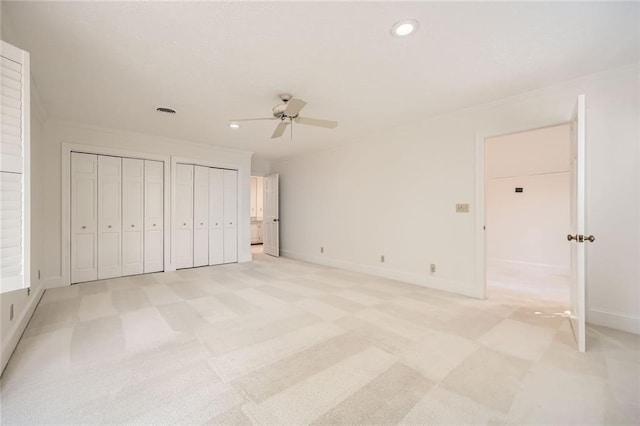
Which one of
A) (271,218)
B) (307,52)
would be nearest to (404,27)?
(307,52)

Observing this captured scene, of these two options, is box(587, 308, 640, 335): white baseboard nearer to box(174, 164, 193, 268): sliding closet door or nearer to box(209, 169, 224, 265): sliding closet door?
box(209, 169, 224, 265): sliding closet door

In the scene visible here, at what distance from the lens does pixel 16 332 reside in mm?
2281

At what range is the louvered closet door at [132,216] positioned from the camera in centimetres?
468

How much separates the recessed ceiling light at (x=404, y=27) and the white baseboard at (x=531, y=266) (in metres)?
5.50

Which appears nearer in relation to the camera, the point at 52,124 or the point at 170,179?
the point at 52,124

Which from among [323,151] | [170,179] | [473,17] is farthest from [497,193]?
[170,179]

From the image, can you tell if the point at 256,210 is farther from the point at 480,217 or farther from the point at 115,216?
the point at 480,217

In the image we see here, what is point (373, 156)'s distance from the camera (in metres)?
4.81

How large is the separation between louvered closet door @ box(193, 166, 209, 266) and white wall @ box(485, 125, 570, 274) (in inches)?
221

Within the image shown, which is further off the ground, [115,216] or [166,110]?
[166,110]

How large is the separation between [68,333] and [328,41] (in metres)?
3.47

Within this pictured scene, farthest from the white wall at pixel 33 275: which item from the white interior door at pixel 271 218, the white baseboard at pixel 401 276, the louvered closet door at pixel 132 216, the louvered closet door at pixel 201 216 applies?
the white baseboard at pixel 401 276

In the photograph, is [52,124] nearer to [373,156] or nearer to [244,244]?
[244,244]

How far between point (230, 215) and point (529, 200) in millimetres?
6506
